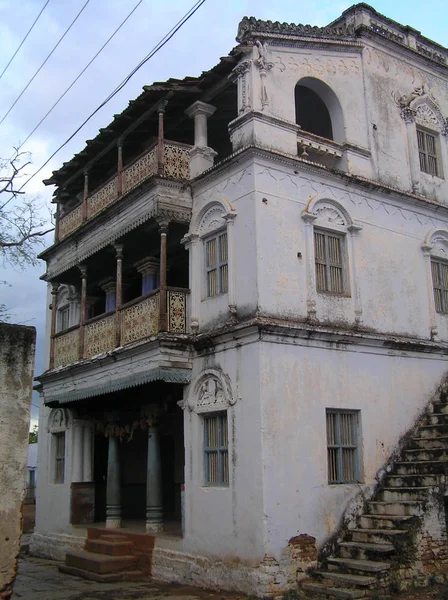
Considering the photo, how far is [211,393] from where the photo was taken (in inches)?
501

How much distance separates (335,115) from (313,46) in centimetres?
152

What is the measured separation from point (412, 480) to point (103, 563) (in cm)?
628

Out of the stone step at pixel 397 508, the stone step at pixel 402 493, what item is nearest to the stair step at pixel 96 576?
the stone step at pixel 397 508

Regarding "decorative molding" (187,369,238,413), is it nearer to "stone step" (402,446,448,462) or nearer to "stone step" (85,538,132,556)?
"stone step" (85,538,132,556)

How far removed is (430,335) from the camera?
14.9 meters

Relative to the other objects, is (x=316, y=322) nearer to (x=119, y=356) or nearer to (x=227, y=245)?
(x=227, y=245)

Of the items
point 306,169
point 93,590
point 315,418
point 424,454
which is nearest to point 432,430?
point 424,454

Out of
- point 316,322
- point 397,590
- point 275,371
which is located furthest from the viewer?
point 316,322

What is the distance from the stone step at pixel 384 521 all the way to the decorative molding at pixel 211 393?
319 centimetres

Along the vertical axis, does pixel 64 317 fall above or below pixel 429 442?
above

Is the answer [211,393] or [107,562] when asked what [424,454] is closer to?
[211,393]

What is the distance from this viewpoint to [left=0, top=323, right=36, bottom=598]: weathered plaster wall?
7.69m

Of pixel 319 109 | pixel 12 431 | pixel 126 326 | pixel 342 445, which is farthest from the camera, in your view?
pixel 319 109

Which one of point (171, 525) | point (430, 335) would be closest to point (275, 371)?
point (430, 335)
